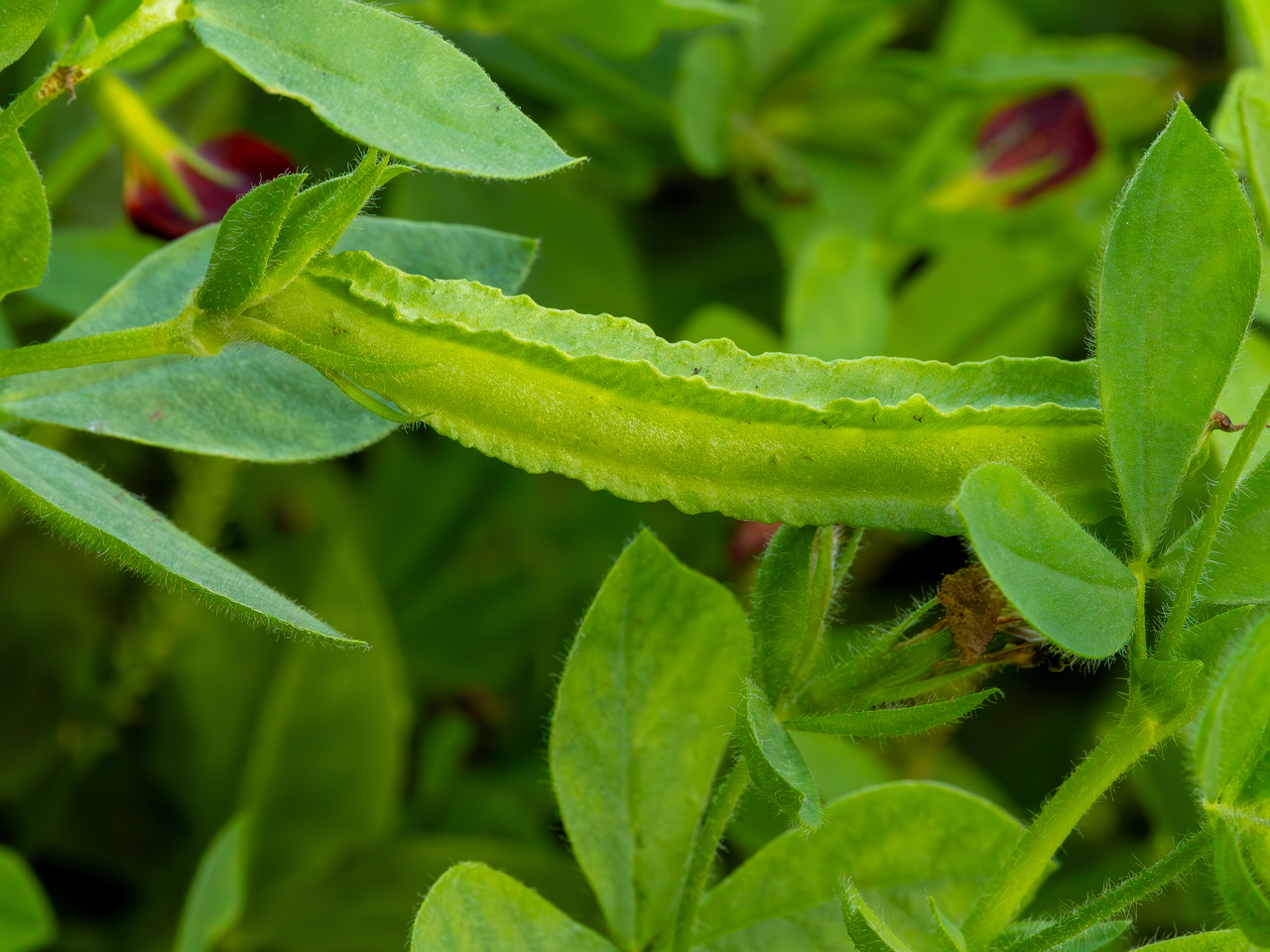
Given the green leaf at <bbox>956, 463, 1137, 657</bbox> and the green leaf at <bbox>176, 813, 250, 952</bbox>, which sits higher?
the green leaf at <bbox>956, 463, 1137, 657</bbox>

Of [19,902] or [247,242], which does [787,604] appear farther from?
[19,902]

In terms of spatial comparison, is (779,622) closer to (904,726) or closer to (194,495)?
(904,726)

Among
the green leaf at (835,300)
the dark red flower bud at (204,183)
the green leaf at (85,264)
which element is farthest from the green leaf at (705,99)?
the green leaf at (85,264)

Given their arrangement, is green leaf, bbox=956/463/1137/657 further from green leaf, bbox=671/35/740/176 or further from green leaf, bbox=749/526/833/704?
green leaf, bbox=671/35/740/176

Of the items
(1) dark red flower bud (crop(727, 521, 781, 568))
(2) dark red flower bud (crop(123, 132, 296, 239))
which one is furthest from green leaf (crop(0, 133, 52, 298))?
(1) dark red flower bud (crop(727, 521, 781, 568))

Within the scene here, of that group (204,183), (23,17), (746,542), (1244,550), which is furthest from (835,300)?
(23,17)

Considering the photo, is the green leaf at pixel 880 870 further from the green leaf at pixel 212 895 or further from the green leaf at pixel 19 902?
the green leaf at pixel 19 902
